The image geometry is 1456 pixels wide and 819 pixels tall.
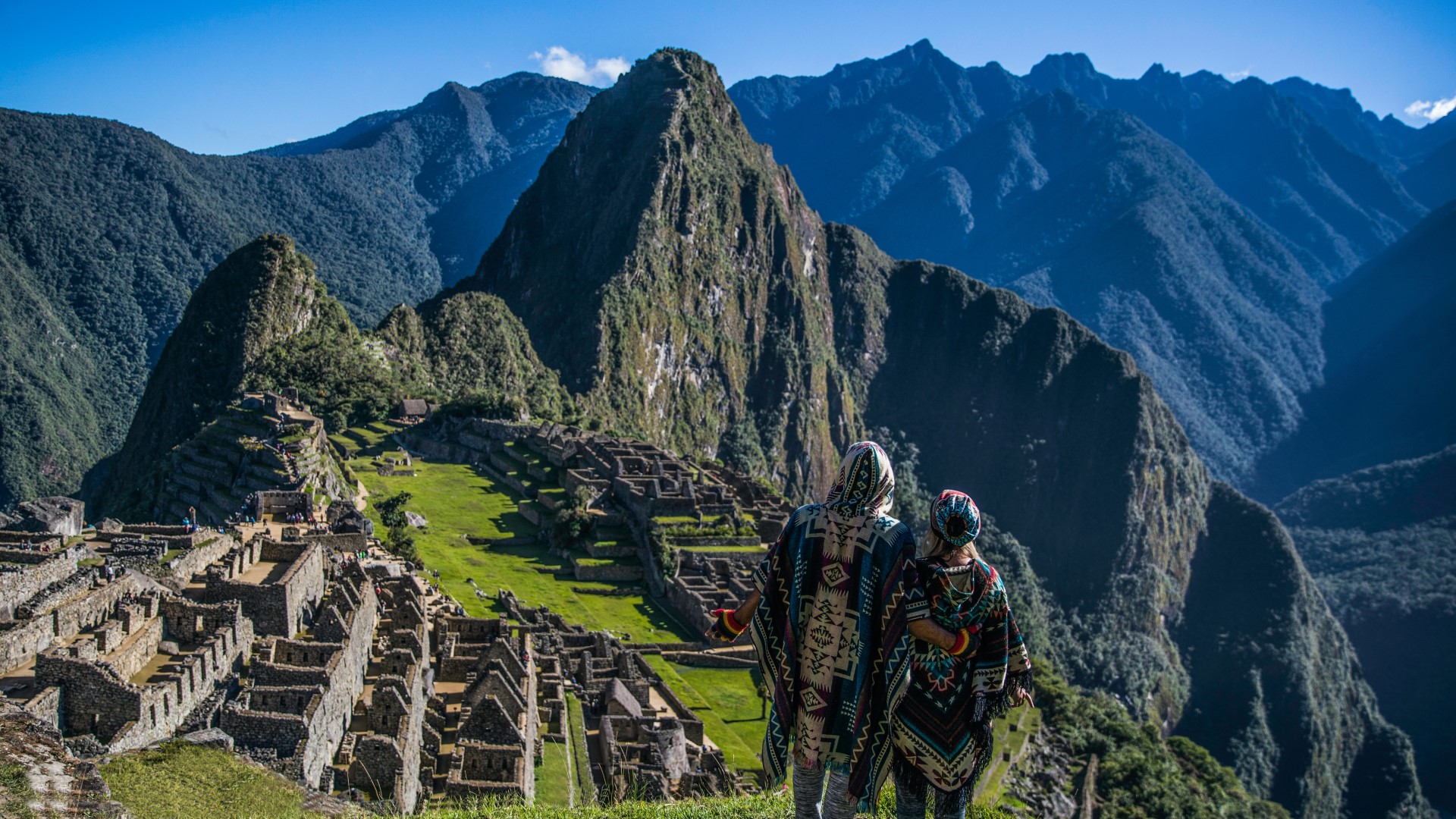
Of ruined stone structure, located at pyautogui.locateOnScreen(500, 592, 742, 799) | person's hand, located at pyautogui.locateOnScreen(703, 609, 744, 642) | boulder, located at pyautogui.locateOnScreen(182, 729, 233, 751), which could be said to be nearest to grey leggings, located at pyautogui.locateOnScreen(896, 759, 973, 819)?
person's hand, located at pyautogui.locateOnScreen(703, 609, 744, 642)

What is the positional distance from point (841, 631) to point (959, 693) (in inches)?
42.1

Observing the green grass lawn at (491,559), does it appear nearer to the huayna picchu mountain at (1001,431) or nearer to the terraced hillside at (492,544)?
the terraced hillside at (492,544)

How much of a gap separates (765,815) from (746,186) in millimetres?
178033

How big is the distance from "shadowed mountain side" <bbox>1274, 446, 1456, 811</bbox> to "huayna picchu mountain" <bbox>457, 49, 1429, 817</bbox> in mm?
6131

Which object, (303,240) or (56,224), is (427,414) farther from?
(303,240)

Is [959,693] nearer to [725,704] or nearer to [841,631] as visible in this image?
[841,631]

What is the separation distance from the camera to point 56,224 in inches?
Result: 5290

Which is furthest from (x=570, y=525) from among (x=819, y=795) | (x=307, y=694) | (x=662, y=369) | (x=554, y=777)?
(x=662, y=369)

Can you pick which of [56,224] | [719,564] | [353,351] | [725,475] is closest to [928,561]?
[719,564]

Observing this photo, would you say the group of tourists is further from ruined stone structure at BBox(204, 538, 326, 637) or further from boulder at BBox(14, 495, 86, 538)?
boulder at BBox(14, 495, 86, 538)

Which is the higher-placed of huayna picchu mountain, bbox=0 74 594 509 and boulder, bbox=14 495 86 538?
huayna picchu mountain, bbox=0 74 594 509

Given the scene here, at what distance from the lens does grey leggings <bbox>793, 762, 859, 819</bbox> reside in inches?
302

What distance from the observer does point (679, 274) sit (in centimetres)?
16525

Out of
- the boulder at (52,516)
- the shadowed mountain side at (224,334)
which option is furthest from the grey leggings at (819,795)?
the shadowed mountain side at (224,334)
